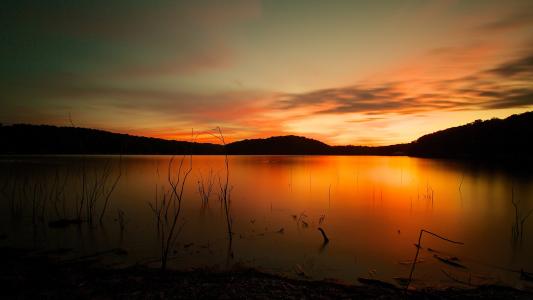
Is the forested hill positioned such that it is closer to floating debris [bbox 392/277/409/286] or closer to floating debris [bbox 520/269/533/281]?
floating debris [bbox 520/269/533/281]

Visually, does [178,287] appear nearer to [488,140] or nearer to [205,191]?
[205,191]

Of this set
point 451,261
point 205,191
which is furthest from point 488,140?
point 451,261

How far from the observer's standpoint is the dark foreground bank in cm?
461

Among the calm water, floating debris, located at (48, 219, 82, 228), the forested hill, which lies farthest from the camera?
the forested hill

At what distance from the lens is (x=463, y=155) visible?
263 feet

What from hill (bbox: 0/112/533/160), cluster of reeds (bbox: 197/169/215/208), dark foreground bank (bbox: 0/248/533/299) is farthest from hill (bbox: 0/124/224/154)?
dark foreground bank (bbox: 0/248/533/299)

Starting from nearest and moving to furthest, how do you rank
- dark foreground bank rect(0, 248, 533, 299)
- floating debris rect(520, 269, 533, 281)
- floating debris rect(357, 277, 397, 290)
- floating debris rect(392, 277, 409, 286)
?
dark foreground bank rect(0, 248, 533, 299)
floating debris rect(357, 277, 397, 290)
floating debris rect(392, 277, 409, 286)
floating debris rect(520, 269, 533, 281)

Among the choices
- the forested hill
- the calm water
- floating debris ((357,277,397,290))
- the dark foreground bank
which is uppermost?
the forested hill

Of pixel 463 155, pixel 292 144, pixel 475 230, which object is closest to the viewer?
pixel 475 230

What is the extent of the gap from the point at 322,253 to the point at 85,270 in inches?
227

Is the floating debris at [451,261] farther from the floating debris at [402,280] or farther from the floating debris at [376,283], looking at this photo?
the floating debris at [376,283]

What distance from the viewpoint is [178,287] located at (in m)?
4.88

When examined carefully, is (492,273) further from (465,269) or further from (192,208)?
(192,208)

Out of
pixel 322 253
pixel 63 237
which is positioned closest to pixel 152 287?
pixel 322 253
